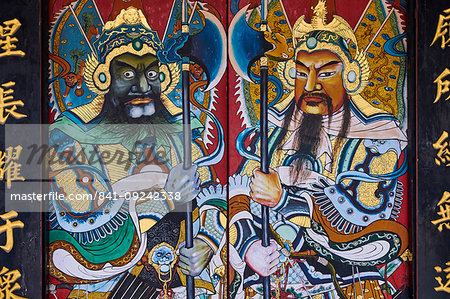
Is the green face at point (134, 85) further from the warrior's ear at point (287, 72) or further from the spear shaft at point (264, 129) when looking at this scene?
the warrior's ear at point (287, 72)

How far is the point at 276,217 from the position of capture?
2277mm

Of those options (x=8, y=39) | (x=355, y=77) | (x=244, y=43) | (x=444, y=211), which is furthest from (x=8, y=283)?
(x=444, y=211)

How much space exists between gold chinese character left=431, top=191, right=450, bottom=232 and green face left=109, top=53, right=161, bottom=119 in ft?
5.72

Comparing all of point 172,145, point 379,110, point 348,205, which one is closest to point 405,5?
point 379,110

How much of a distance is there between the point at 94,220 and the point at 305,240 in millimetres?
1245

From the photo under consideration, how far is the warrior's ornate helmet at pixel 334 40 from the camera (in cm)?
230

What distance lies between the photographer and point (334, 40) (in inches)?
91.0

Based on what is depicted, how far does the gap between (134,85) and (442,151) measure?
1.83 meters

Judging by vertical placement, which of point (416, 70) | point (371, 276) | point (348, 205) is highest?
point (416, 70)

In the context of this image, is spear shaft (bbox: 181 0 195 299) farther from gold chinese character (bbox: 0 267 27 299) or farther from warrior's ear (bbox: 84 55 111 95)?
gold chinese character (bbox: 0 267 27 299)

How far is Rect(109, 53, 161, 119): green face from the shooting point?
2.27 meters

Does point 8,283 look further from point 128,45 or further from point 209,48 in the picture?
point 209,48

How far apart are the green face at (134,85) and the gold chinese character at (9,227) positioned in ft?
2.76

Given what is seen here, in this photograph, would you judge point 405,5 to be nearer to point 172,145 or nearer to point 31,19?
point 172,145
